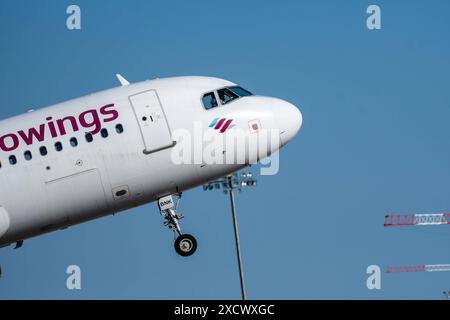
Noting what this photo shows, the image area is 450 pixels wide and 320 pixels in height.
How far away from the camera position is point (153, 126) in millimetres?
42750

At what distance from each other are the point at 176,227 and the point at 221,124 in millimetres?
5393

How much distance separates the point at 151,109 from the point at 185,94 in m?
1.90

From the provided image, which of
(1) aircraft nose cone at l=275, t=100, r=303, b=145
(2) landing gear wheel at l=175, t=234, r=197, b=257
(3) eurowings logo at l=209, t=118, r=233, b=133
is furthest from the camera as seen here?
(1) aircraft nose cone at l=275, t=100, r=303, b=145

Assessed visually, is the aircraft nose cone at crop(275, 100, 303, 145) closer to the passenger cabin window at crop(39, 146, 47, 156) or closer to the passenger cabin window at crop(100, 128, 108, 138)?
the passenger cabin window at crop(100, 128, 108, 138)

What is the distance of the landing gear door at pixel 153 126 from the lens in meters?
42.6

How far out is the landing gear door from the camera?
4259 centimetres

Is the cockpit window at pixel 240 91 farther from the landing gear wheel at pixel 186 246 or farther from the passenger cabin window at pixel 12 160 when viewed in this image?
the passenger cabin window at pixel 12 160

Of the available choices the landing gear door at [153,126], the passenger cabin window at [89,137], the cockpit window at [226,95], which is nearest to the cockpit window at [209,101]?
the cockpit window at [226,95]

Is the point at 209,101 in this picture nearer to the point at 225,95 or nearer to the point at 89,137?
the point at 225,95

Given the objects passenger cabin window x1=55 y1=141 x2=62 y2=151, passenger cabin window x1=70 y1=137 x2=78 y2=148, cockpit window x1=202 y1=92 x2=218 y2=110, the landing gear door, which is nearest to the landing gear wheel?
the landing gear door

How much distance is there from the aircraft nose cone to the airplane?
6 centimetres

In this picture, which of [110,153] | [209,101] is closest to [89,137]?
[110,153]

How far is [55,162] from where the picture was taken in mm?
42406
